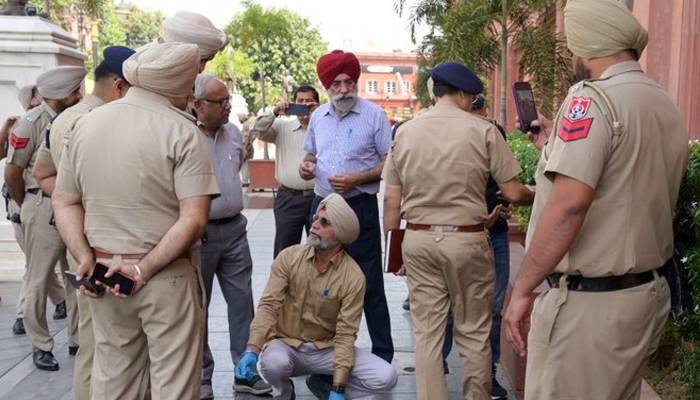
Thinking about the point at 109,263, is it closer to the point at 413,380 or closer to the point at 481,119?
the point at 481,119

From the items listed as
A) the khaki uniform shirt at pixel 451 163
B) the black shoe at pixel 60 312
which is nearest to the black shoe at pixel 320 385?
the khaki uniform shirt at pixel 451 163

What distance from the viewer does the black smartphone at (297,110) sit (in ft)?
20.4

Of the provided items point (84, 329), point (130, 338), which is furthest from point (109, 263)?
point (84, 329)

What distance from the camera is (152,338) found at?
3469 millimetres

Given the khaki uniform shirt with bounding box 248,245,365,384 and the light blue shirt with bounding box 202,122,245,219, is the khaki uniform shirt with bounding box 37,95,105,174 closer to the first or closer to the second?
the light blue shirt with bounding box 202,122,245,219

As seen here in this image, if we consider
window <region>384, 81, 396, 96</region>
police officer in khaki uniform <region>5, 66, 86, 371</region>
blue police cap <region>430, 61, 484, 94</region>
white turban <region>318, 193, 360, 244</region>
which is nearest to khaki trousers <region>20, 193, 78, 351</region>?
police officer in khaki uniform <region>5, 66, 86, 371</region>

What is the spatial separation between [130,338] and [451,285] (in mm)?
1776

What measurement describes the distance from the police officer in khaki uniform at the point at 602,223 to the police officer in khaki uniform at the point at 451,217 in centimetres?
141

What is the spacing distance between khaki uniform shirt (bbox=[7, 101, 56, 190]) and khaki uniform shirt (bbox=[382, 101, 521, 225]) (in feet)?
9.43

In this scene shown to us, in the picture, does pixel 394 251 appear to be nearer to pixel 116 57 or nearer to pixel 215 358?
pixel 116 57

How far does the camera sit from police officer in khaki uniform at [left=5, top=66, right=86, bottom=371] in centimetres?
571

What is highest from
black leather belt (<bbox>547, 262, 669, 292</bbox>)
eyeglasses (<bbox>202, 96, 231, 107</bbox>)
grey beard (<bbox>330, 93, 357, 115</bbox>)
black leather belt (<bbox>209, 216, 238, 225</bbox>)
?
eyeglasses (<bbox>202, 96, 231, 107</bbox>)

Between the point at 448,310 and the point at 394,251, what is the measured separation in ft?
1.45

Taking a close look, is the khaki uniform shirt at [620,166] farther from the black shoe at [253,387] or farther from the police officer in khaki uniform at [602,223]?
the black shoe at [253,387]
